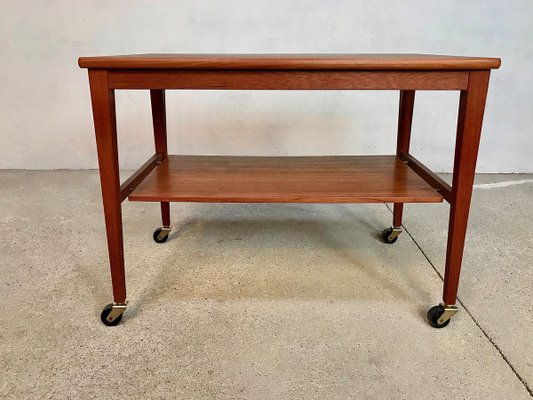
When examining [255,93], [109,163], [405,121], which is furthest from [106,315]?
[255,93]

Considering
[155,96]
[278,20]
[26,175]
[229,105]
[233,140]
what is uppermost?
[278,20]

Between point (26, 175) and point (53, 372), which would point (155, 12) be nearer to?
point (26, 175)

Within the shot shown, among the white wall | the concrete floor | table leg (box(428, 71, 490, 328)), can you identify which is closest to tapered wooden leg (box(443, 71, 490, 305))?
table leg (box(428, 71, 490, 328))

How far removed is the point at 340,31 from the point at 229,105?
732mm

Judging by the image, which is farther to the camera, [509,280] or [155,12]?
[155,12]

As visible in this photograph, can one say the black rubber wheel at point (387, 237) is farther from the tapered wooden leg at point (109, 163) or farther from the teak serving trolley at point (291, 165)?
the tapered wooden leg at point (109, 163)

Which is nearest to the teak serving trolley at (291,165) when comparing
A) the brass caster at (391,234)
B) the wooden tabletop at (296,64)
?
the wooden tabletop at (296,64)

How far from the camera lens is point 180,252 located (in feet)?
5.60

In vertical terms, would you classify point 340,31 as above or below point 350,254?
above

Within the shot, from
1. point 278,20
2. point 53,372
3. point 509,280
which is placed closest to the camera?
point 53,372

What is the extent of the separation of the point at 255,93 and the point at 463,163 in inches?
63.9

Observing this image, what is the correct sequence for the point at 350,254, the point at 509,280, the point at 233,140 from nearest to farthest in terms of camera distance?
the point at 509,280
the point at 350,254
the point at 233,140

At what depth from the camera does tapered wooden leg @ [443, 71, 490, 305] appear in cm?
113

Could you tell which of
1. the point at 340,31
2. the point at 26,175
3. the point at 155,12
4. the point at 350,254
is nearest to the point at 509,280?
the point at 350,254
